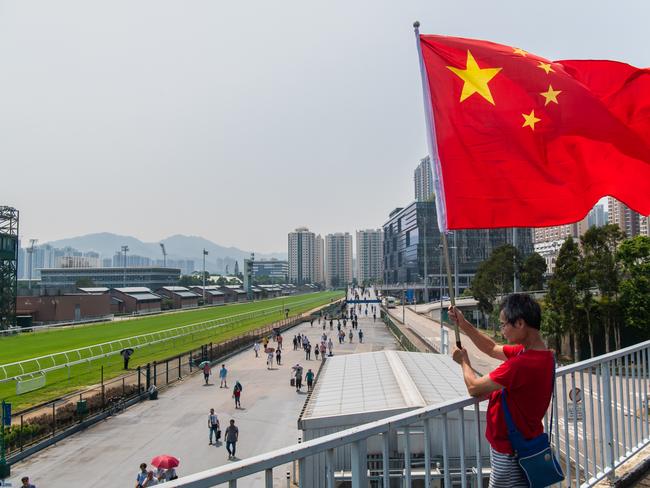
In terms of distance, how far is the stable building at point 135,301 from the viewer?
3694 inches

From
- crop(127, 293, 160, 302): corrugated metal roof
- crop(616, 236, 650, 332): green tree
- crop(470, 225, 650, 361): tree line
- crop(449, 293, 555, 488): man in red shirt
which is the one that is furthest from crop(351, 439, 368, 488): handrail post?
crop(127, 293, 160, 302): corrugated metal roof

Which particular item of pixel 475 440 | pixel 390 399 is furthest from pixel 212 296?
pixel 475 440

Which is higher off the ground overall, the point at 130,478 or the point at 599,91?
the point at 599,91

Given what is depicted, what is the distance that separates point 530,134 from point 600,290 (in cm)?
3362

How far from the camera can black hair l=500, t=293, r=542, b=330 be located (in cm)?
327

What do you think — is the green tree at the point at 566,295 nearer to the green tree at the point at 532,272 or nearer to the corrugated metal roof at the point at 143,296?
the green tree at the point at 532,272

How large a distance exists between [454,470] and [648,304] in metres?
27.4

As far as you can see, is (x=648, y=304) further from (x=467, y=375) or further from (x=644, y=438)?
(x=467, y=375)

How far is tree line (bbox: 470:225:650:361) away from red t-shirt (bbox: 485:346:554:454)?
105 ft

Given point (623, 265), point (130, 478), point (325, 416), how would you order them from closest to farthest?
1. point (325, 416)
2. point (130, 478)
3. point (623, 265)

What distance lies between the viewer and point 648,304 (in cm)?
3134

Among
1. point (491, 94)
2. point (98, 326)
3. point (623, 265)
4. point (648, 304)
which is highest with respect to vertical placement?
point (491, 94)

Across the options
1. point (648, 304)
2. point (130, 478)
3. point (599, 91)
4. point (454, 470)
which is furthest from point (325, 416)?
point (648, 304)

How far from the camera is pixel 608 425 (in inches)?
198
